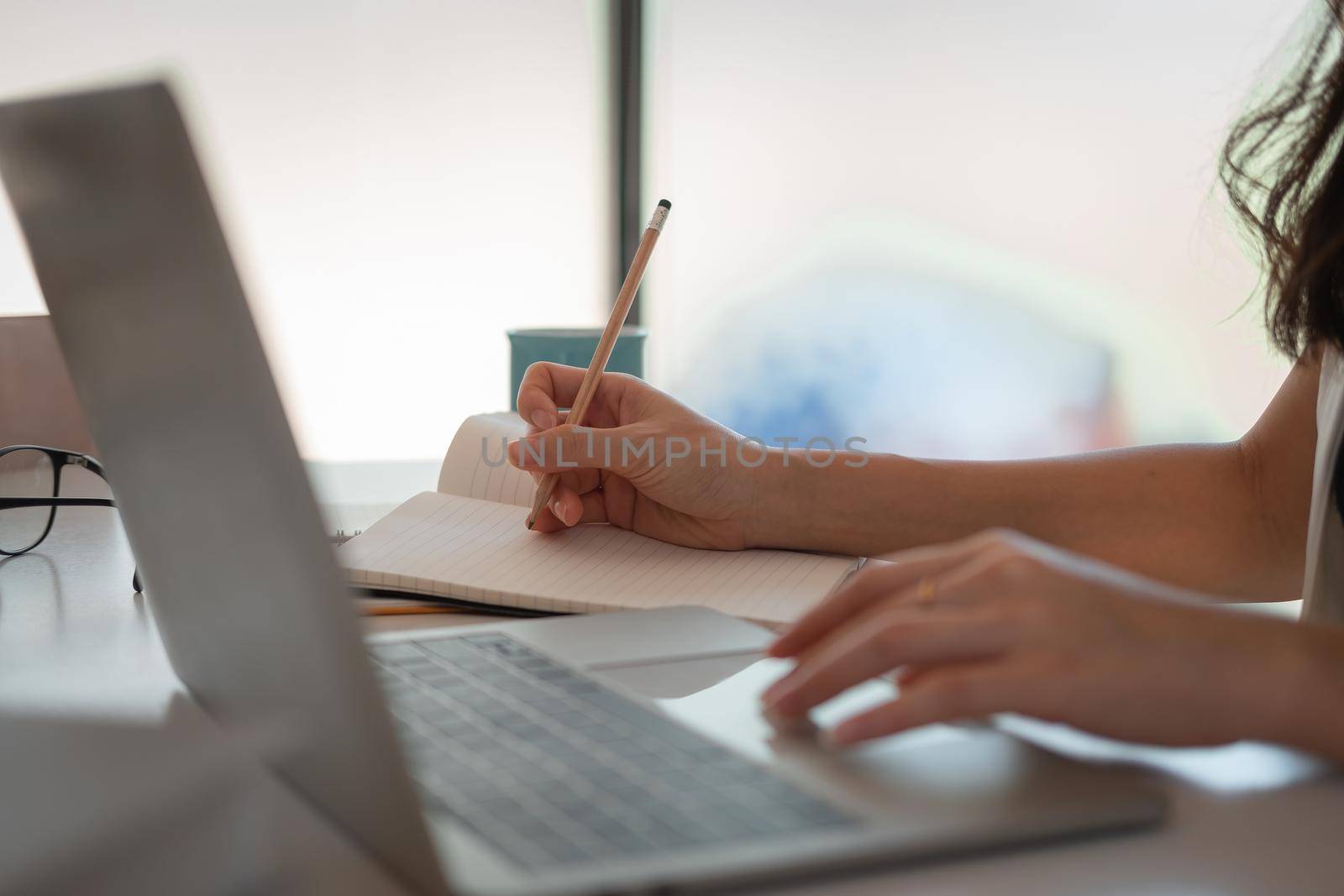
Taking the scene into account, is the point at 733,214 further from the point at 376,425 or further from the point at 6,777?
the point at 6,777

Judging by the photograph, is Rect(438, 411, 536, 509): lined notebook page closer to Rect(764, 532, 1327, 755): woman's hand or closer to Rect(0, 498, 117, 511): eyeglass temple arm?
Rect(0, 498, 117, 511): eyeglass temple arm

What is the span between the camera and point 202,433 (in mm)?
328

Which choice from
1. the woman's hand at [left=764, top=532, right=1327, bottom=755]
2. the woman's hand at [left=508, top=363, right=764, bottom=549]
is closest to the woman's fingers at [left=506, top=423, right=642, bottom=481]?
the woman's hand at [left=508, top=363, right=764, bottom=549]

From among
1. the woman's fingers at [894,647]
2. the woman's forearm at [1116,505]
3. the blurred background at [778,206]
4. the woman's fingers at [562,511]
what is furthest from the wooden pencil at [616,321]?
the blurred background at [778,206]

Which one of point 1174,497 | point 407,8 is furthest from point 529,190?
point 1174,497

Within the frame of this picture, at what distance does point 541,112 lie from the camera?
113 inches

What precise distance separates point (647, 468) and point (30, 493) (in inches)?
16.5

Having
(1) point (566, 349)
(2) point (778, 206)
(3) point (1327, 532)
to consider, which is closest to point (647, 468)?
(1) point (566, 349)

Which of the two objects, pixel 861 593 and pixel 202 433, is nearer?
pixel 202 433

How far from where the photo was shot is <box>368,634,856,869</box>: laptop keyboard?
306 mm

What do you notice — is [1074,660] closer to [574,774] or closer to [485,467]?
[574,774]

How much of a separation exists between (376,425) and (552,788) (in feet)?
8.54

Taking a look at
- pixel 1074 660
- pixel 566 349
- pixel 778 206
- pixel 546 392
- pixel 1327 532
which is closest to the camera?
pixel 1074 660

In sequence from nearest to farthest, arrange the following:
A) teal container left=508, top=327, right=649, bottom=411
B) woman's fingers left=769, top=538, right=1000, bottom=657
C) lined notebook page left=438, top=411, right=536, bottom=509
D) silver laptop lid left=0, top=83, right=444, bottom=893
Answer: silver laptop lid left=0, top=83, right=444, bottom=893 → woman's fingers left=769, top=538, right=1000, bottom=657 → lined notebook page left=438, top=411, right=536, bottom=509 → teal container left=508, top=327, right=649, bottom=411
